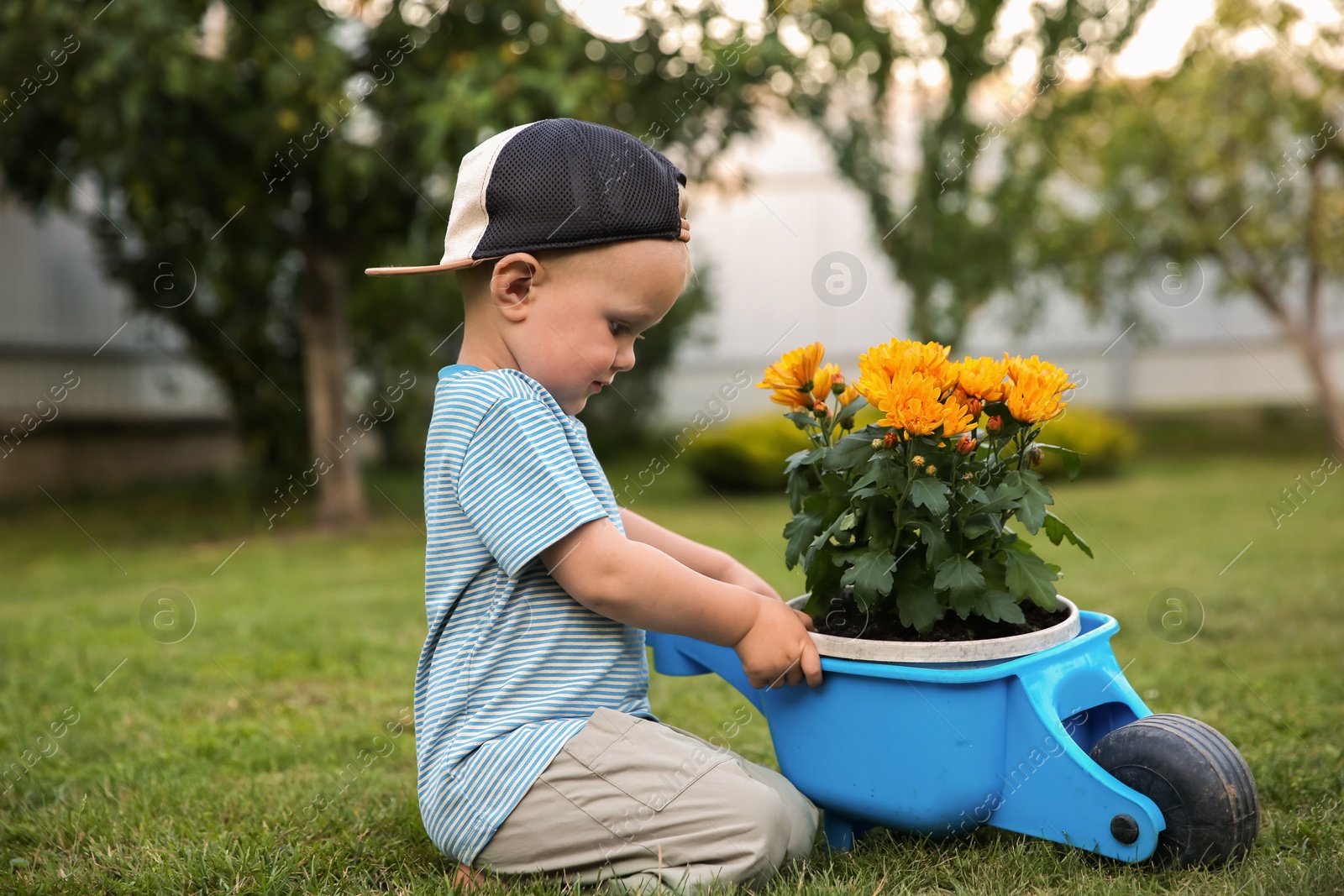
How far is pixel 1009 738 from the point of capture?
1582mm

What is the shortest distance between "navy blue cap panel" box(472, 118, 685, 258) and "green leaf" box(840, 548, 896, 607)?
570mm

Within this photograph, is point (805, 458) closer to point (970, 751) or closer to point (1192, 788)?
point (970, 751)

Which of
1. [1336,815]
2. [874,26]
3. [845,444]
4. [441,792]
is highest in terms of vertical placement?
[874,26]

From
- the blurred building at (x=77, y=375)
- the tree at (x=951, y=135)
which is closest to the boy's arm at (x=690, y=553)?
the tree at (x=951, y=135)

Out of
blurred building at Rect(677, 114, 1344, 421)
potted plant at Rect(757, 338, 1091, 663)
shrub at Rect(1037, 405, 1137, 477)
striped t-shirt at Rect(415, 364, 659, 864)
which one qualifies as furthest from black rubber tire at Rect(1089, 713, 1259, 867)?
blurred building at Rect(677, 114, 1344, 421)

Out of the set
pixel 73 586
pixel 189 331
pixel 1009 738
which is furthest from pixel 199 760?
pixel 189 331

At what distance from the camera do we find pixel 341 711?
9.32 ft

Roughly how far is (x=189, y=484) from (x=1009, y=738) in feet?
29.7

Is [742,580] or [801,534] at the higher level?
[801,534]

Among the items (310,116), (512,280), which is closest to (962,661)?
(512,280)

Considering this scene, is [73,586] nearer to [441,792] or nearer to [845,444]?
[441,792]

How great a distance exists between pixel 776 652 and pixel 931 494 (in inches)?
12.4

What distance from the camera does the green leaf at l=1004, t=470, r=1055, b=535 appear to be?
63.1 inches

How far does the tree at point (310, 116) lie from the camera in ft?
16.8
